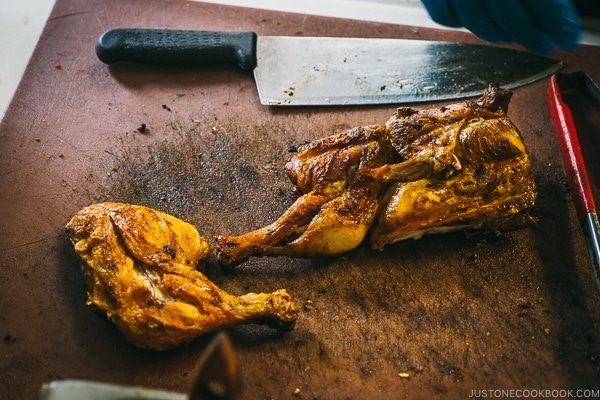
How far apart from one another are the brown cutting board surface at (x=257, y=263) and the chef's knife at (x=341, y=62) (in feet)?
0.34

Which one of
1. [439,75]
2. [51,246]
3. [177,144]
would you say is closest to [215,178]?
[177,144]

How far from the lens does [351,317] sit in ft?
9.50

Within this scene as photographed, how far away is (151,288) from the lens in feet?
8.44

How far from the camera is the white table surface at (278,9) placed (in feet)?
13.6

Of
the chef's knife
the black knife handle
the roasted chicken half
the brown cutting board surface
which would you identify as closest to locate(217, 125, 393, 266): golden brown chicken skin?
the roasted chicken half

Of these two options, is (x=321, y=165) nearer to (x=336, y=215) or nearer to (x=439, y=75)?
(x=336, y=215)

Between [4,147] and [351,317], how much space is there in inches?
89.6

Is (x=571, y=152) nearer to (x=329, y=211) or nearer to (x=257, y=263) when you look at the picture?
(x=329, y=211)

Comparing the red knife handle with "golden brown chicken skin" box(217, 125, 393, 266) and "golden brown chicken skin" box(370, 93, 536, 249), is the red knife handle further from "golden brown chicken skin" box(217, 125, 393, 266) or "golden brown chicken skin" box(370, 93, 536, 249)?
"golden brown chicken skin" box(217, 125, 393, 266)

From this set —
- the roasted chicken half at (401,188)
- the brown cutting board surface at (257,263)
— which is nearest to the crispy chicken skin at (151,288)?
the brown cutting board surface at (257,263)

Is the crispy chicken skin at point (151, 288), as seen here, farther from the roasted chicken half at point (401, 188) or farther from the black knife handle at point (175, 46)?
the black knife handle at point (175, 46)

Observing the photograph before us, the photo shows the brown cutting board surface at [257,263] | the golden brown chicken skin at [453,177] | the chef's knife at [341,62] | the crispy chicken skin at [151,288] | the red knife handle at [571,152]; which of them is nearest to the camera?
the crispy chicken skin at [151,288]

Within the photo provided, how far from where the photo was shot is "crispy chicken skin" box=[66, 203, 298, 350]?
2.54m

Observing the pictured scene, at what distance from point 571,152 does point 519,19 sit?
0.78m
